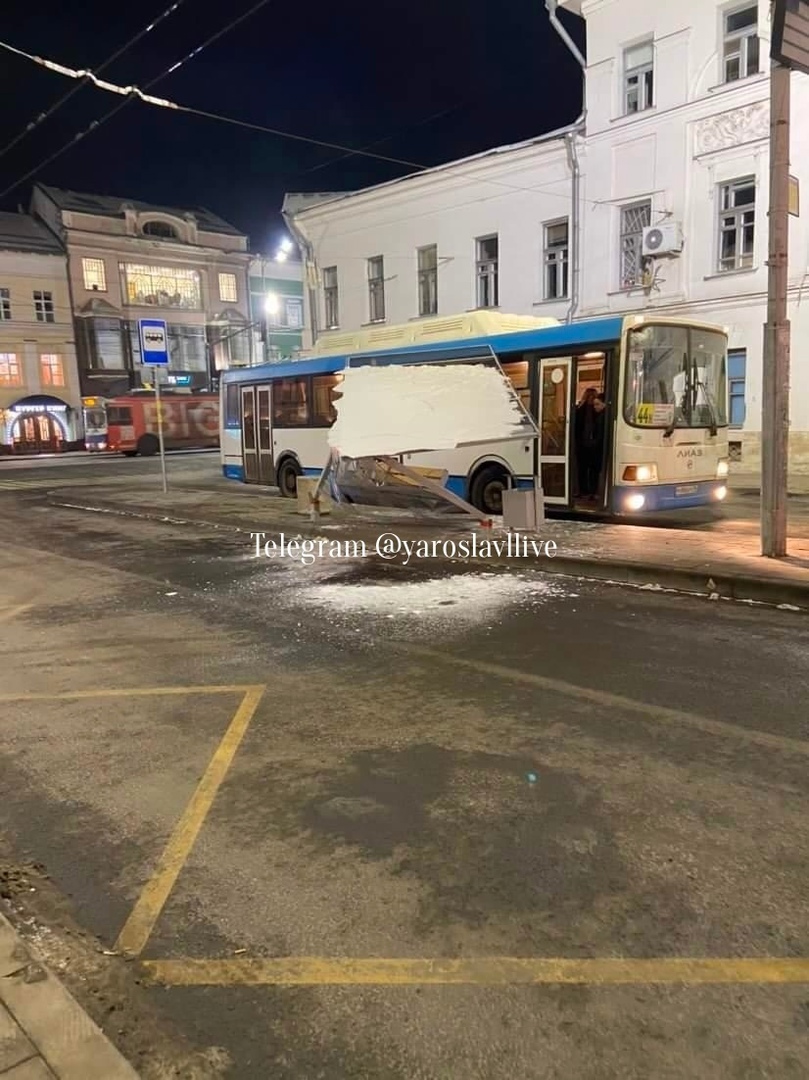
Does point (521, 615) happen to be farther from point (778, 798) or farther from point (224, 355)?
point (224, 355)

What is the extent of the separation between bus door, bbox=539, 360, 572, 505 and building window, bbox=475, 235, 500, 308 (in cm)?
1304

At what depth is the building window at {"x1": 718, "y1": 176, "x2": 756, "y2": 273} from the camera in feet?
63.7

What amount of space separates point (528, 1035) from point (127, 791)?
2497mm

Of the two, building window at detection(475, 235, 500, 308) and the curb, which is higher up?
building window at detection(475, 235, 500, 308)

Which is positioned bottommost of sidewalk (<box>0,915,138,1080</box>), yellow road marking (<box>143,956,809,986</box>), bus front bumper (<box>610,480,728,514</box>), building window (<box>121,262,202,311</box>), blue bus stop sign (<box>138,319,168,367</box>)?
yellow road marking (<box>143,956,809,986</box>)

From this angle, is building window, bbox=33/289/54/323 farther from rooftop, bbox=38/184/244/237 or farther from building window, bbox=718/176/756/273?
building window, bbox=718/176/756/273

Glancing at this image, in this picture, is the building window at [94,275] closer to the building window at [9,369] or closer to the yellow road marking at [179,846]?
the building window at [9,369]

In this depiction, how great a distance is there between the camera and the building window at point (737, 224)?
19422mm

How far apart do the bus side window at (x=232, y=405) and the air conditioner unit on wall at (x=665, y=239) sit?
1090cm

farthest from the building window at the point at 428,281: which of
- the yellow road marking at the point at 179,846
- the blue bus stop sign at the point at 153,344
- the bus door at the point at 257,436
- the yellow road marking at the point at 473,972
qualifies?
the yellow road marking at the point at 473,972

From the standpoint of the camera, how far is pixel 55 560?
11.2 m

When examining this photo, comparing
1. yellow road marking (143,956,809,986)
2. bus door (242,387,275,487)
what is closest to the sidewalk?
yellow road marking (143,956,809,986)

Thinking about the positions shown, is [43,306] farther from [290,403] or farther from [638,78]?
[638,78]

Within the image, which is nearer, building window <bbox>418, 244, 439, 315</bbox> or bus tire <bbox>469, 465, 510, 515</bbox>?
bus tire <bbox>469, 465, 510, 515</bbox>
